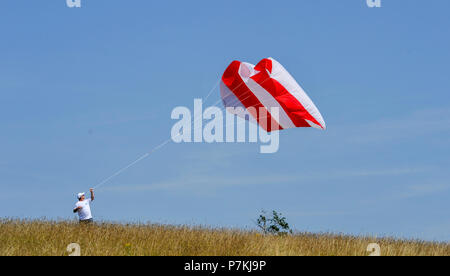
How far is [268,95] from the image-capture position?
17266 millimetres

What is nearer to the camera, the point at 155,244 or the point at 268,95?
the point at 155,244

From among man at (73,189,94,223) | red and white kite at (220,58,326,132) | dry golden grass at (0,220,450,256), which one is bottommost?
dry golden grass at (0,220,450,256)

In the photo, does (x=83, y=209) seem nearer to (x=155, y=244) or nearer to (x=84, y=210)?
(x=84, y=210)

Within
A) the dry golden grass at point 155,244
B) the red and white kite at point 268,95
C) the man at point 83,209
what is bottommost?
the dry golden grass at point 155,244

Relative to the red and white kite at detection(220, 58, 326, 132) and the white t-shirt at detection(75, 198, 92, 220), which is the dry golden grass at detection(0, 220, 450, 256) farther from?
the red and white kite at detection(220, 58, 326, 132)

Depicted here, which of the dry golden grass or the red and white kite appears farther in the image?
the red and white kite

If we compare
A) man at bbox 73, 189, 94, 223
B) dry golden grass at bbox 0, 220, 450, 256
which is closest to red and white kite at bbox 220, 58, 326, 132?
dry golden grass at bbox 0, 220, 450, 256

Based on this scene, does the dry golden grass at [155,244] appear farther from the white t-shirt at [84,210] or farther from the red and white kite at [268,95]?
the red and white kite at [268,95]

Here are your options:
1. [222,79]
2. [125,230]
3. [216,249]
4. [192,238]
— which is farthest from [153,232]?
[222,79]

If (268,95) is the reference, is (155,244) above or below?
below

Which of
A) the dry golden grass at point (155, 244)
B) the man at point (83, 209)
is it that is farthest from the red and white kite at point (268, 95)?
the man at point (83, 209)

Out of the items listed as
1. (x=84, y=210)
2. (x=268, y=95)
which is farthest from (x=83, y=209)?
(x=268, y=95)

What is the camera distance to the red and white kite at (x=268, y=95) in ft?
54.6

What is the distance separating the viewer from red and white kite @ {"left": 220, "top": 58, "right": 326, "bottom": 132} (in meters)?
16.7
